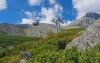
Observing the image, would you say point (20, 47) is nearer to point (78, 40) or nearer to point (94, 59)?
point (78, 40)

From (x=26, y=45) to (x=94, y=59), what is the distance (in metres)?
45.8

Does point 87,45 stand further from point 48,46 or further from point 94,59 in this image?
point 94,59

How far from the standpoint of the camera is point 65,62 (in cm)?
3441

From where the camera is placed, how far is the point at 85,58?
33656 millimetres

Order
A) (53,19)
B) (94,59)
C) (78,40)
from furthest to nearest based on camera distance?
1. (53,19)
2. (78,40)
3. (94,59)

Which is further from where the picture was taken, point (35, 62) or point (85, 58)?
point (35, 62)

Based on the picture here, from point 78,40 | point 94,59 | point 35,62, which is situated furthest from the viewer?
point 78,40

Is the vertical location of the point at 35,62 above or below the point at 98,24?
below

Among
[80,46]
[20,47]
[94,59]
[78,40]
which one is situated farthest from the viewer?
[20,47]

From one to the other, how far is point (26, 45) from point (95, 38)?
1111 inches

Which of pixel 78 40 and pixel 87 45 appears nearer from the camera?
pixel 87 45

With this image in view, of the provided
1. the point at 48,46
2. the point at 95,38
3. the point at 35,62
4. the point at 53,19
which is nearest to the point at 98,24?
the point at 95,38

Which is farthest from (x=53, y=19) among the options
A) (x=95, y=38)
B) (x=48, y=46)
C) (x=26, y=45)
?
(x=95, y=38)

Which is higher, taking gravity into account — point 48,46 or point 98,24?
point 98,24
